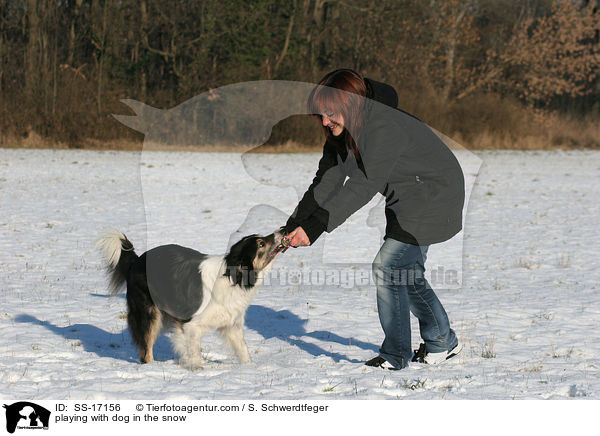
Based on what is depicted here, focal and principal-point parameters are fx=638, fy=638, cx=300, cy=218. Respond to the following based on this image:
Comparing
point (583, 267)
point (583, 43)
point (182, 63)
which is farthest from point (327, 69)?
point (583, 267)

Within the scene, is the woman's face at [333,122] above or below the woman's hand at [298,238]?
above

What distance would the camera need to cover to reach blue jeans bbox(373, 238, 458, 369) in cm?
430

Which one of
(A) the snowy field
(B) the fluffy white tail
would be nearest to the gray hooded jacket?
(A) the snowy field

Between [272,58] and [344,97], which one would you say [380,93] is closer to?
[344,97]

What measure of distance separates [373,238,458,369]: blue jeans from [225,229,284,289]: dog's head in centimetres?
72

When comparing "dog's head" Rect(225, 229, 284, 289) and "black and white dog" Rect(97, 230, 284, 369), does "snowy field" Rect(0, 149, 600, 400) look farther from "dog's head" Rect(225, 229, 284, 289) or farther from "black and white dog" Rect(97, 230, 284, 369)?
"dog's head" Rect(225, 229, 284, 289)

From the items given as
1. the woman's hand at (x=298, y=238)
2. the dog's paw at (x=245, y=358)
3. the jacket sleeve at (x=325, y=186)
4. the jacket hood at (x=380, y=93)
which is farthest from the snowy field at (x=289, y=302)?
the jacket hood at (x=380, y=93)

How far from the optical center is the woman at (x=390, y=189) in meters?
3.98

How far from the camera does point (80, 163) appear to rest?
19.4 meters

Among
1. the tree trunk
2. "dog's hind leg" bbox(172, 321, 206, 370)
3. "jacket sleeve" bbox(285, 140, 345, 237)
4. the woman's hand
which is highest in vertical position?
the tree trunk

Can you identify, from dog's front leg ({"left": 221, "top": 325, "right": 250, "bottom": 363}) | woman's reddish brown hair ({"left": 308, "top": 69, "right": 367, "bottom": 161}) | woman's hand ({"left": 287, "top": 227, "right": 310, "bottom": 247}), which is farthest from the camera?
dog's front leg ({"left": 221, "top": 325, "right": 250, "bottom": 363})

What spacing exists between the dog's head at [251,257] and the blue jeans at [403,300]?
725 mm
